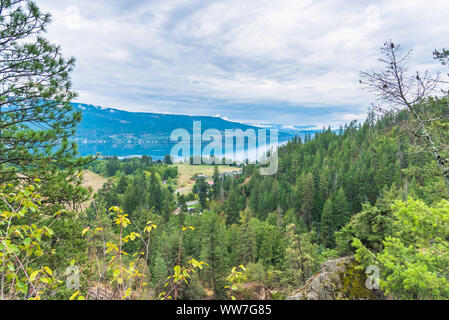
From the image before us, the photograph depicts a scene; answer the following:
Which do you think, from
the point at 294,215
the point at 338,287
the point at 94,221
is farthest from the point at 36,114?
the point at 294,215

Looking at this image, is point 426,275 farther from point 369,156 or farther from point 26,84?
point 369,156

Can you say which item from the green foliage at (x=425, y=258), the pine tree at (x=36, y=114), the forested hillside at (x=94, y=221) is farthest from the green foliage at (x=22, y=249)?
the green foliage at (x=425, y=258)

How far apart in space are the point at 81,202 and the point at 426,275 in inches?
329

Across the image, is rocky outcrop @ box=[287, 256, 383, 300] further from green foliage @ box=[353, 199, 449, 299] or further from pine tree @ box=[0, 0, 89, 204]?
pine tree @ box=[0, 0, 89, 204]

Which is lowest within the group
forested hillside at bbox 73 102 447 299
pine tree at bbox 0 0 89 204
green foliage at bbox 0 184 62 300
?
forested hillside at bbox 73 102 447 299

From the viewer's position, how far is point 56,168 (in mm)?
5707

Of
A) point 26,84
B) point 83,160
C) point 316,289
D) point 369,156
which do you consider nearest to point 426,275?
point 316,289

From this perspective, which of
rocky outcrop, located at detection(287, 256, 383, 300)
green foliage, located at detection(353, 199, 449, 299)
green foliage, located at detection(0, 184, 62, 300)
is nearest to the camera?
green foliage, located at detection(0, 184, 62, 300)

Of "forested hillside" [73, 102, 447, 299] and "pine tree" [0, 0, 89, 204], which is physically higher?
"pine tree" [0, 0, 89, 204]

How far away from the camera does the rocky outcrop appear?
19.2ft

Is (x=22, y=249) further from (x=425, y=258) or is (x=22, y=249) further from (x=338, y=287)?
(x=338, y=287)

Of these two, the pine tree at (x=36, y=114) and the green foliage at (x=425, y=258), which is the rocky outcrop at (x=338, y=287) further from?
the pine tree at (x=36, y=114)

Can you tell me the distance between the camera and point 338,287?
6062mm

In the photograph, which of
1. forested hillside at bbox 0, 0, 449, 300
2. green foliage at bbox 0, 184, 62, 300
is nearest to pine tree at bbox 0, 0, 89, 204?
forested hillside at bbox 0, 0, 449, 300
